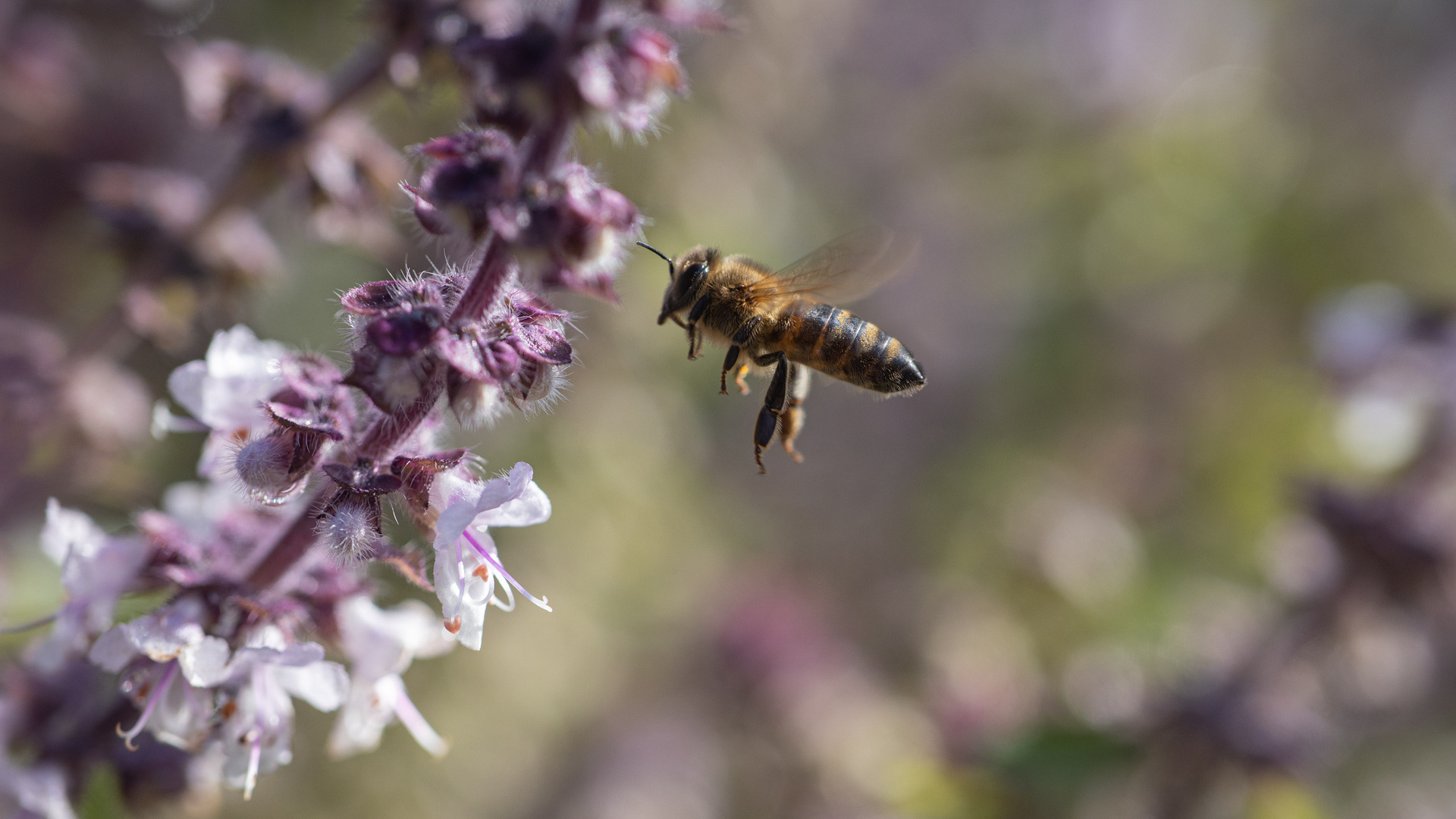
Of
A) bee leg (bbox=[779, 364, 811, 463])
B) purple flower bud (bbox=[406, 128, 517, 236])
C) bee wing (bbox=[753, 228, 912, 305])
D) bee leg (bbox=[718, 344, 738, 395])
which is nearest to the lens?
purple flower bud (bbox=[406, 128, 517, 236])

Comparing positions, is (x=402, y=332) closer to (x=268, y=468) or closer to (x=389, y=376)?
(x=389, y=376)

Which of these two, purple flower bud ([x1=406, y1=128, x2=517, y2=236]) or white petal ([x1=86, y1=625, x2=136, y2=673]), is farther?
white petal ([x1=86, y1=625, x2=136, y2=673])

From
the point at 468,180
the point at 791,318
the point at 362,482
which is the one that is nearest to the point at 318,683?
the point at 362,482

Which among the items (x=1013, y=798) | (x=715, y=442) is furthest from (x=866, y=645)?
(x=1013, y=798)

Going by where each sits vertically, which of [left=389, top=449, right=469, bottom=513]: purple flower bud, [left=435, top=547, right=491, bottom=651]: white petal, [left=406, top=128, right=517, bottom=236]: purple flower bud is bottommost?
[left=435, top=547, right=491, bottom=651]: white petal

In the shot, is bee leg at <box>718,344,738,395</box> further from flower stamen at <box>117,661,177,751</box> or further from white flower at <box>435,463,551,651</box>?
flower stamen at <box>117,661,177,751</box>

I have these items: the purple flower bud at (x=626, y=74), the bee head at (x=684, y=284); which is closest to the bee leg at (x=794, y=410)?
the bee head at (x=684, y=284)

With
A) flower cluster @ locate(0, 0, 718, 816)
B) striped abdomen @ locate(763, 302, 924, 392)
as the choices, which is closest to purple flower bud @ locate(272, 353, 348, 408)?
flower cluster @ locate(0, 0, 718, 816)
